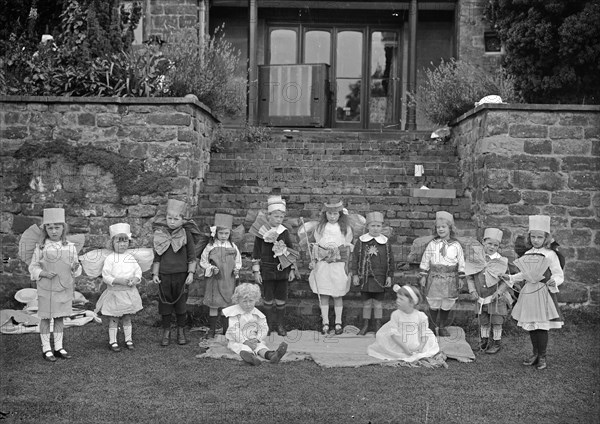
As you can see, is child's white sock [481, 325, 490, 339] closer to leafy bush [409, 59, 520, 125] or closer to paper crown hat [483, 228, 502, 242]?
paper crown hat [483, 228, 502, 242]

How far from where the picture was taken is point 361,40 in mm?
15961

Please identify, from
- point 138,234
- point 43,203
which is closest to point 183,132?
point 138,234

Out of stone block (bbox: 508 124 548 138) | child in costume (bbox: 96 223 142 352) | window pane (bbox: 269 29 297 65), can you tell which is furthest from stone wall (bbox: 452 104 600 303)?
window pane (bbox: 269 29 297 65)

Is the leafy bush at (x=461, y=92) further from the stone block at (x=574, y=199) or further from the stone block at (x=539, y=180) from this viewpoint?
the stone block at (x=574, y=199)

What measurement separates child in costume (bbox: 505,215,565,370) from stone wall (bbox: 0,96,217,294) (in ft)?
14.3

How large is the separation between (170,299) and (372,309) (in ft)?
7.23

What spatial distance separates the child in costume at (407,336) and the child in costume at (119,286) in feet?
7.85

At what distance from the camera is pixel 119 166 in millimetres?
8781

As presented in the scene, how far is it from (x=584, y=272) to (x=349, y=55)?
8.85m

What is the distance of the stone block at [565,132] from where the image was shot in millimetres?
8703

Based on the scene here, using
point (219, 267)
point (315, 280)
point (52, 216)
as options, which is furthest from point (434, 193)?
point (52, 216)

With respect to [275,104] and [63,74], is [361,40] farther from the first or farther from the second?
[63,74]

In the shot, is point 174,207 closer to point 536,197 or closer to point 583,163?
point 536,197

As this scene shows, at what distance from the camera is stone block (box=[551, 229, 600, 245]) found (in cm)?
862
